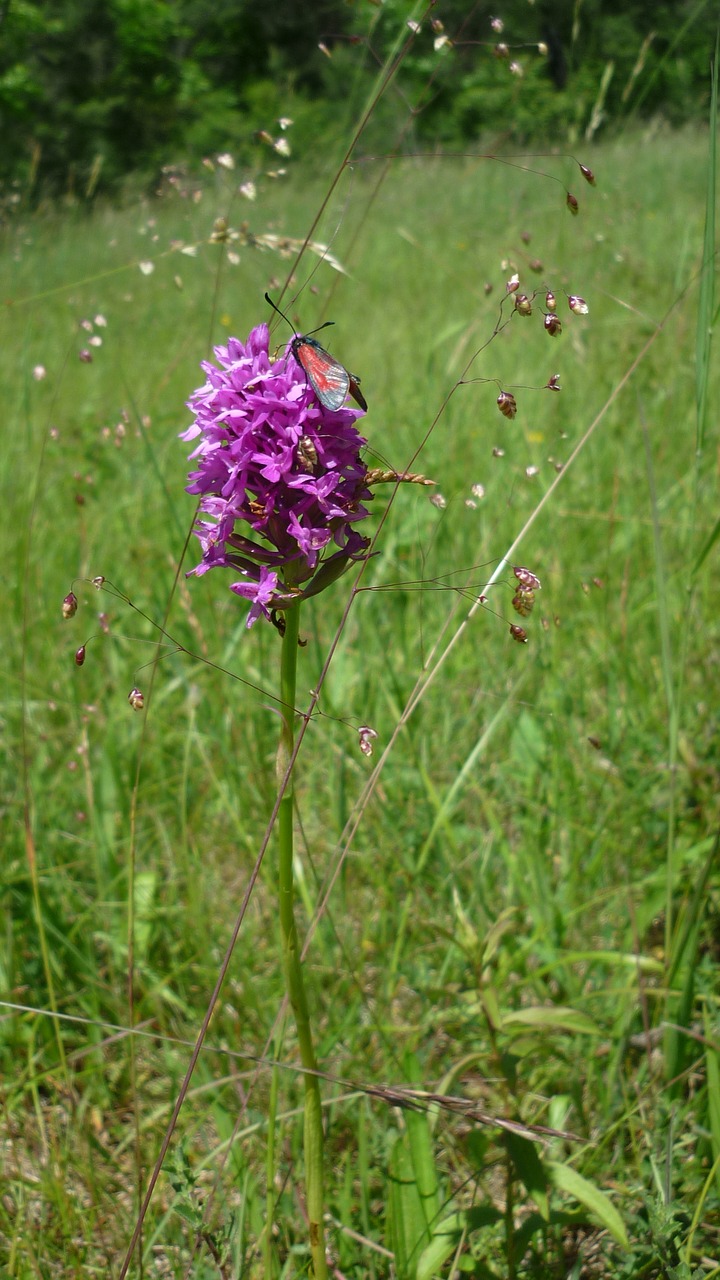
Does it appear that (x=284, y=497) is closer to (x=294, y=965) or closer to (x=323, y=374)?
(x=323, y=374)

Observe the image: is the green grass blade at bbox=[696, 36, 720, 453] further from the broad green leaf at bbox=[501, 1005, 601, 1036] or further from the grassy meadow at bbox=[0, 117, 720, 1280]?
the broad green leaf at bbox=[501, 1005, 601, 1036]

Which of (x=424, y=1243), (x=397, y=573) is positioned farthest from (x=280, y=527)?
(x=397, y=573)

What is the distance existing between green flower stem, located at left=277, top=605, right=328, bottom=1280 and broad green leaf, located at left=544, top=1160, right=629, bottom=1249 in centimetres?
31

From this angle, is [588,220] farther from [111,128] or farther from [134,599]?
[111,128]

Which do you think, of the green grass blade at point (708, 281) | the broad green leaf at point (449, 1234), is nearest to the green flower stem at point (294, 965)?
the broad green leaf at point (449, 1234)

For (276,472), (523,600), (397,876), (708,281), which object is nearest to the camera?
(276,472)

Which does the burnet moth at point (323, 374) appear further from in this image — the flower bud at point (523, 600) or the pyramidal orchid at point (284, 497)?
the flower bud at point (523, 600)

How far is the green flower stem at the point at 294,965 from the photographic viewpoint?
0.99 m

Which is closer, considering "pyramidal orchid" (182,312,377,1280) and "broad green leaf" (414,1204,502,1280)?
"pyramidal orchid" (182,312,377,1280)

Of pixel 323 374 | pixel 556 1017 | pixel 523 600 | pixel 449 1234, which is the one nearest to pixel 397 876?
pixel 556 1017

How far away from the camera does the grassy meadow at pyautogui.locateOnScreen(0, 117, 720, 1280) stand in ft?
4.08

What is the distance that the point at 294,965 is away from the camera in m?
1.03

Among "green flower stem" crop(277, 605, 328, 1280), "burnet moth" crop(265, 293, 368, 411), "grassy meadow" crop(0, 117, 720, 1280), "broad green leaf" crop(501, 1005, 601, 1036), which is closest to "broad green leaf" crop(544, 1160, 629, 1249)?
"grassy meadow" crop(0, 117, 720, 1280)

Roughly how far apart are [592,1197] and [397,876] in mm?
825
